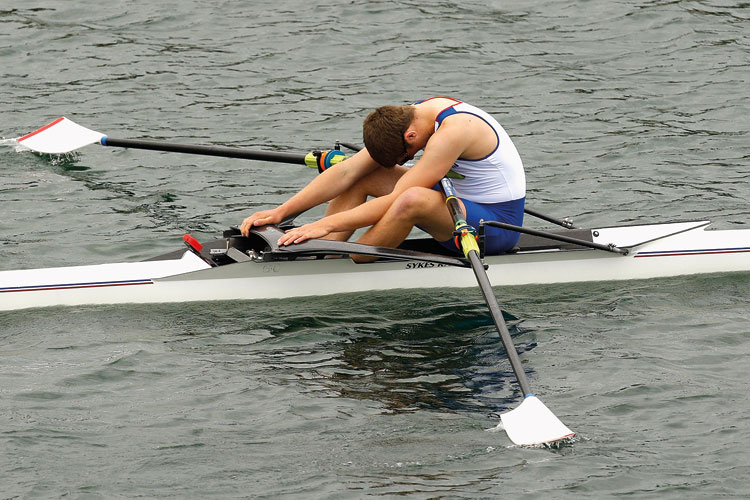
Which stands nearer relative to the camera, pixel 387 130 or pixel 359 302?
pixel 387 130

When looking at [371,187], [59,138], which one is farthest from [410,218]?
[59,138]

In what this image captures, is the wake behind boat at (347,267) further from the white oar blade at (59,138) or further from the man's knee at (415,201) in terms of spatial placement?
the white oar blade at (59,138)

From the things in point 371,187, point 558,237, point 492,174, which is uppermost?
point 492,174

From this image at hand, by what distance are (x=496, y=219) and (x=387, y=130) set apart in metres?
1.19

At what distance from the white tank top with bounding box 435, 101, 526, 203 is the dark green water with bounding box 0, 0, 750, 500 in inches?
34.0

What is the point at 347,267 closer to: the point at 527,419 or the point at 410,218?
the point at 410,218

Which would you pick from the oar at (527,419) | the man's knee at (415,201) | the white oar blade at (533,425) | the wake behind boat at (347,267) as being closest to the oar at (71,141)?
the wake behind boat at (347,267)

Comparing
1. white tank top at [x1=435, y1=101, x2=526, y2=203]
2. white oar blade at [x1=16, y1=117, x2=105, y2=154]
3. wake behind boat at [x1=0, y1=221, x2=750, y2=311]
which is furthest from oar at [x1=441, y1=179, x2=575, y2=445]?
white oar blade at [x1=16, y1=117, x2=105, y2=154]

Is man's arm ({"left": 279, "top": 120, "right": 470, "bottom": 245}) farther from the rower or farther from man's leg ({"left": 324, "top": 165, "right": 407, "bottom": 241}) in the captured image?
man's leg ({"left": 324, "top": 165, "right": 407, "bottom": 241})

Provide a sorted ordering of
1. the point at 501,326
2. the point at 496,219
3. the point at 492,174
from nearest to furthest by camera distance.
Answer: the point at 501,326, the point at 492,174, the point at 496,219

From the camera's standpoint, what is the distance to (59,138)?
1160cm

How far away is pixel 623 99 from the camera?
44.0 feet

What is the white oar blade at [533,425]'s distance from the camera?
602 cm

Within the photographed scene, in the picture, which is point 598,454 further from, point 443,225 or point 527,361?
point 443,225
